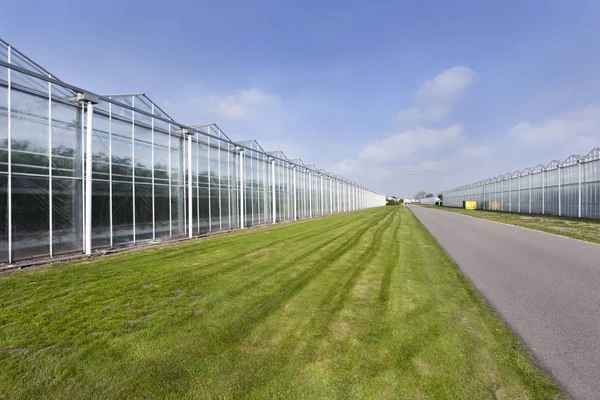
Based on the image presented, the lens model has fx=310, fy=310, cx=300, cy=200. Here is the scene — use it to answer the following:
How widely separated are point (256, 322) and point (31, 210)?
8.69 metres

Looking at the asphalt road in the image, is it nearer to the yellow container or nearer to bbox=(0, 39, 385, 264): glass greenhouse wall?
bbox=(0, 39, 385, 264): glass greenhouse wall

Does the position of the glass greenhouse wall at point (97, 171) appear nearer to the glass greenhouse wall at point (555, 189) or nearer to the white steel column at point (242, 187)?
the white steel column at point (242, 187)

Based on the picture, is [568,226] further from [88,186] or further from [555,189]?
[88,186]

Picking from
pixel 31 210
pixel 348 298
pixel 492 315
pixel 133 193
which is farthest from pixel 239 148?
pixel 492 315

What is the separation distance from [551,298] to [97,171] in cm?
1385

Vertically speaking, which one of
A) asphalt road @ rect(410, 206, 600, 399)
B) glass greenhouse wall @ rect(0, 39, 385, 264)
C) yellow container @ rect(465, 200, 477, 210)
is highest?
glass greenhouse wall @ rect(0, 39, 385, 264)

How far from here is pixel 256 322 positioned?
4.81 meters

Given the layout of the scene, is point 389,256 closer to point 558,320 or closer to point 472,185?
point 558,320

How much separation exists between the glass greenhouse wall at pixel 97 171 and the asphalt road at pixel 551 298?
12.1m

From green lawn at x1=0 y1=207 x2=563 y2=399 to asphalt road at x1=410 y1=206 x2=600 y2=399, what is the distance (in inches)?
13.0

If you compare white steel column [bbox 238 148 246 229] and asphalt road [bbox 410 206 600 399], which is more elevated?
white steel column [bbox 238 148 246 229]

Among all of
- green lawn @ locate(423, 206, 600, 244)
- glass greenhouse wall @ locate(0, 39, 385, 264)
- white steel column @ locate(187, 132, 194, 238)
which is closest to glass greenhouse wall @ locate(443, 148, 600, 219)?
green lawn @ locate(423, 206, 600, 244)

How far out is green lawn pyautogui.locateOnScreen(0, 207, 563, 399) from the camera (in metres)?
3.20

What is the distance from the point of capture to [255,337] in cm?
431
